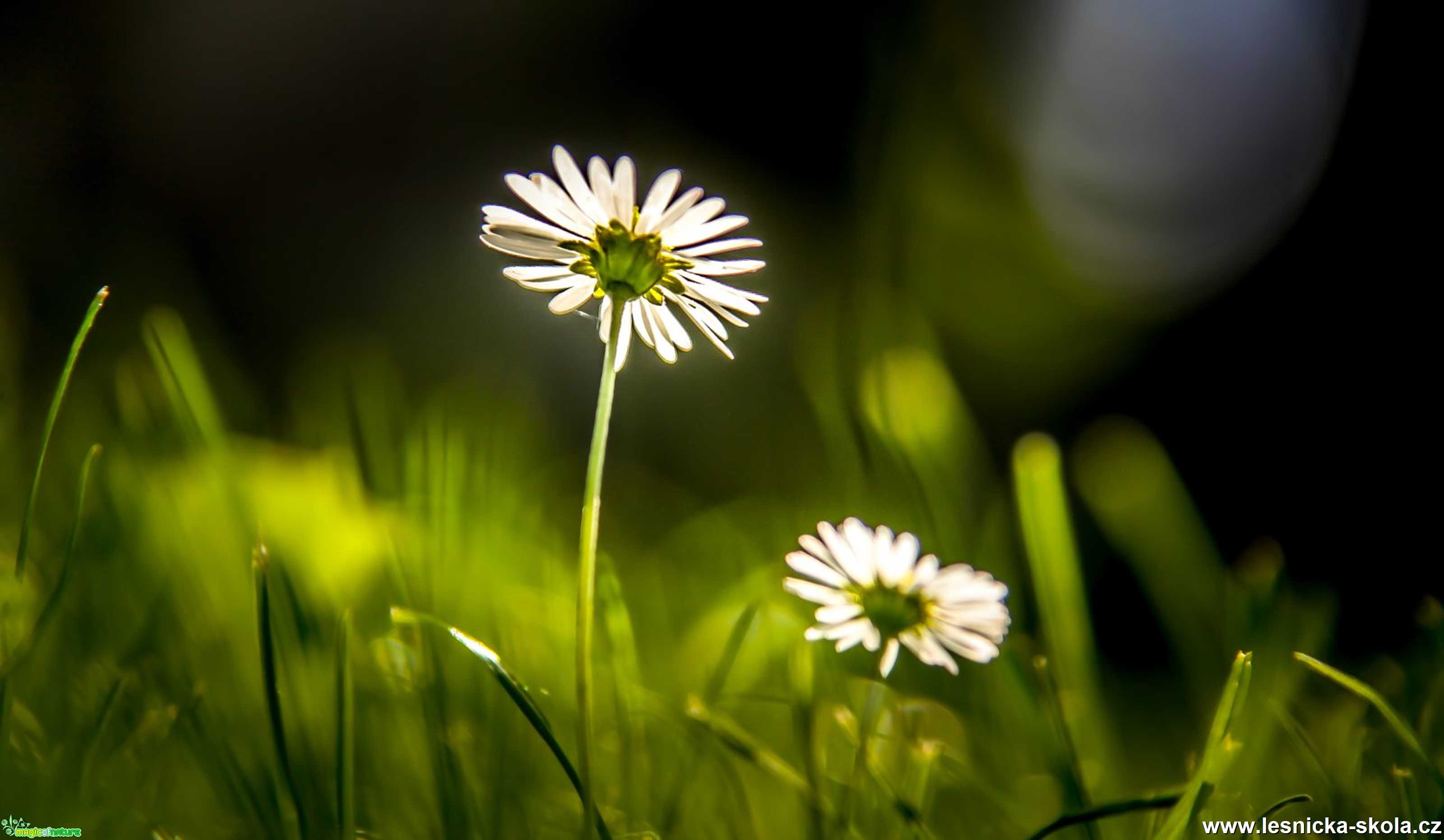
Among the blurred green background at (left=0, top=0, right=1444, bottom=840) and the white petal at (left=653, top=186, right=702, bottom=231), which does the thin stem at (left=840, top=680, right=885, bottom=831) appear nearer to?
the blurred green background at (left=0, top=0, right=1444, bottom=840)

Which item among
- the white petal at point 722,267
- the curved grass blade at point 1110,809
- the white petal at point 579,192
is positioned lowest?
the curved grass blade at point 1110,809

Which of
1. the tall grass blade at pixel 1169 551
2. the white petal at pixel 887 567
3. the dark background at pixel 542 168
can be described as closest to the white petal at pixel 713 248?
the white petal at pixel 887 567

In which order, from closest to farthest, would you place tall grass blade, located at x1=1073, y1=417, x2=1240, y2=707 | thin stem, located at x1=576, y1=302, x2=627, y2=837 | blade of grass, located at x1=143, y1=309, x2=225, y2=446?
thin stem, located at x1=576, y1=302, x2=627, y2=837 → blade of grass, located at x1=143, y1=309, x2=225, y2=446 → tall grass blade, located at x1=1073, y1=417, x2=1240, y2=707

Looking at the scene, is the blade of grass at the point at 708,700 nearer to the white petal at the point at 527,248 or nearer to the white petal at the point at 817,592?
the white petal at the point at 817,592

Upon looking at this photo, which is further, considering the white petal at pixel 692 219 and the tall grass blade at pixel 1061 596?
the tall grass blade at pixel 1061 596

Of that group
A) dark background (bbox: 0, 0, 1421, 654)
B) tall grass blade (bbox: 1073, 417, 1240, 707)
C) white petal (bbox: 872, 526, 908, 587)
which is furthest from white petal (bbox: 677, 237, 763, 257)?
dark background (bbox: 0, 0, 1421, 654)

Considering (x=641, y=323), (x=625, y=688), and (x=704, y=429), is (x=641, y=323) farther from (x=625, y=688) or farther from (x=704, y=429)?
(x=704, y=429)

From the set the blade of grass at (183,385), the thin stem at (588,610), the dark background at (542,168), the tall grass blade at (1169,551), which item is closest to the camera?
the thin stem at (588,610)
